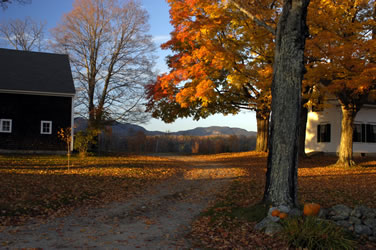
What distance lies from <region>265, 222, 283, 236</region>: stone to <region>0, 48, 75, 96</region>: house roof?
63.4 ft

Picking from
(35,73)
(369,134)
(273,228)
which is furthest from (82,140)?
(369,134)

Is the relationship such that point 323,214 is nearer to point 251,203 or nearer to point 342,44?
point 251,203

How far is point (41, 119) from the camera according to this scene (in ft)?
72.7

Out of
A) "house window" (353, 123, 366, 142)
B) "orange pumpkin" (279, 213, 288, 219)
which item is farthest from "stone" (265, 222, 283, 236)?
"house window" (353, 123, 366, 142)

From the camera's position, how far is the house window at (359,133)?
80.4ft

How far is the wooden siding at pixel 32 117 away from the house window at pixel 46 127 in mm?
186

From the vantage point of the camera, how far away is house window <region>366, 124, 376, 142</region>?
976 inches

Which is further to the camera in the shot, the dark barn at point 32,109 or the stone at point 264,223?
the dark barn at point 32,109

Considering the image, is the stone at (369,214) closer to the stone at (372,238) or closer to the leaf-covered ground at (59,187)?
the stone at (372,238)

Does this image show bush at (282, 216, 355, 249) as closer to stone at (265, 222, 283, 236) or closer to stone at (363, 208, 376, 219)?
stone at (265, 222, 283, 236)

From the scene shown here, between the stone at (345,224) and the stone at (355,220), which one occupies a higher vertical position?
the stone at (355,220)

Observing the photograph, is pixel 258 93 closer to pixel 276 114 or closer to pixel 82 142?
pixel 82 142

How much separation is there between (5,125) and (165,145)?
16802mm

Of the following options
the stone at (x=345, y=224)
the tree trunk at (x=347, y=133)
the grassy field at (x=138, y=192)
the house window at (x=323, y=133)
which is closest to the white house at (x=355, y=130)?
the house window at (x=323, y=133)
